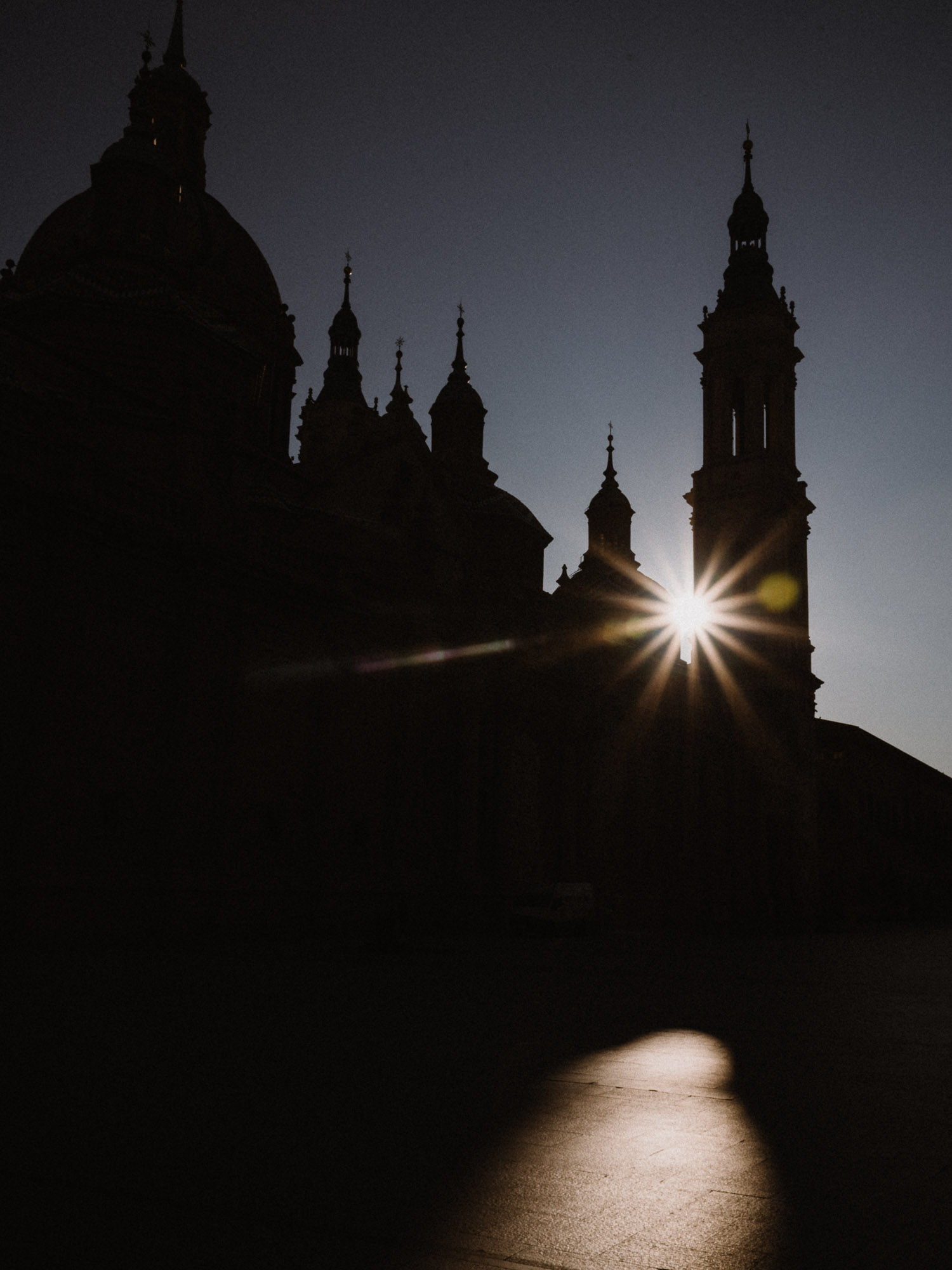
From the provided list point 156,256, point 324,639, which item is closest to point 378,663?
point 324,639

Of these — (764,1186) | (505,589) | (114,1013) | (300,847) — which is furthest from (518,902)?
(764,1186)

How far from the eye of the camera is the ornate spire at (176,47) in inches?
1613

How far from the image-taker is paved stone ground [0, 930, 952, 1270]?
4578 mm

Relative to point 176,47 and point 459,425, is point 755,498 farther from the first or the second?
point 176,47

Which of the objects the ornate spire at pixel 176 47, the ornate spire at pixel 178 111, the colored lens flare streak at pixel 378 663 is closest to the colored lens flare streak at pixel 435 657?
the colored lens flare streak at pixel 378 663

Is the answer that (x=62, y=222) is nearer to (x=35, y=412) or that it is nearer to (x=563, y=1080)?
(x=35, y=412)

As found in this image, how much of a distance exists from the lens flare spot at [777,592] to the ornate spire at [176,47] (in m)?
33.2

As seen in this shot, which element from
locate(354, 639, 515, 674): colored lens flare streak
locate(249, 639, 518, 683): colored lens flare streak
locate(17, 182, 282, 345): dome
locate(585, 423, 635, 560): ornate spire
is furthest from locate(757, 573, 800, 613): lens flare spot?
locate(17, 182, 282, 345): dome

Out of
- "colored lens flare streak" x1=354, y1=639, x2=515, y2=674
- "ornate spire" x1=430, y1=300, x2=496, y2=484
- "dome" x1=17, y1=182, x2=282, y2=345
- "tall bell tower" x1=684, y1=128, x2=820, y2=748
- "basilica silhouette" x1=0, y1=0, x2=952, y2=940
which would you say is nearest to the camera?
"basilica silhouette" x1=0, y1=0, x2=952, y2=940

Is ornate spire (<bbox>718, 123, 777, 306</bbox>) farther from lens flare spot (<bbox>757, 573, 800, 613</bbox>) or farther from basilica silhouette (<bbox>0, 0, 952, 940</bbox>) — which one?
lens flare spot (<bbox>757, 573, 800, 613</bbox>)

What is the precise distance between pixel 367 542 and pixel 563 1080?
80.8 feet

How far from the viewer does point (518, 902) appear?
97.7 feet

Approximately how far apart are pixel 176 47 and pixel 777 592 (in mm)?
34522

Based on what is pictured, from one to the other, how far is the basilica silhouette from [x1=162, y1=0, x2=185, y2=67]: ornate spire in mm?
87
